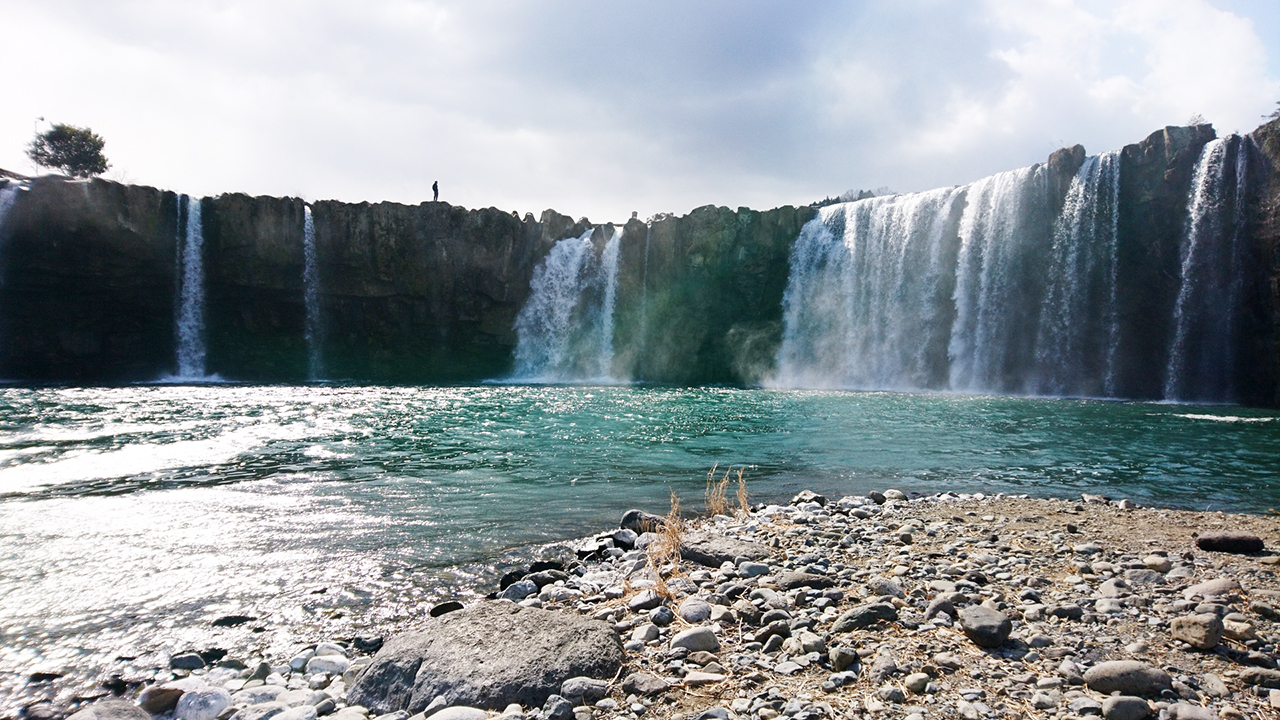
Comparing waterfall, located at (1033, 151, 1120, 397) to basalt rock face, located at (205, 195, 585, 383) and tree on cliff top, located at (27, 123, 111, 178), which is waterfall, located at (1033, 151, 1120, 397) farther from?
tree on cliff top, located at (27, 123, 111, 178)

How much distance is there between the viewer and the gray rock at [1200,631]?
3736 millimetres

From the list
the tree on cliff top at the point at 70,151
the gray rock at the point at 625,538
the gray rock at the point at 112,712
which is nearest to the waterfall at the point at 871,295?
the gray rock at the point at 625,538

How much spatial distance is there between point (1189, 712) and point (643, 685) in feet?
8.31

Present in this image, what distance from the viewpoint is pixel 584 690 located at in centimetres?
373

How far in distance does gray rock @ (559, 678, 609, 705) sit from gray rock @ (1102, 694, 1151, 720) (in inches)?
94.6

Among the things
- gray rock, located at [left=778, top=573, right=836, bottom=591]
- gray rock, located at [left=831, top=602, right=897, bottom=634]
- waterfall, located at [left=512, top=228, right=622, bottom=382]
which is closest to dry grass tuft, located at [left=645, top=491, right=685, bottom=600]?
gray rock, located at [left=778, top=573, right=836, bottom=591]

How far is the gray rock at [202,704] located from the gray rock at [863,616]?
3.70m

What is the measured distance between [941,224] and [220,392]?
38.6m

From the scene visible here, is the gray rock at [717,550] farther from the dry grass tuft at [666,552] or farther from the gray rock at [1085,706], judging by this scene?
the gray rock at [1085,706]

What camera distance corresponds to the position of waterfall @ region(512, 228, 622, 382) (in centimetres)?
5094

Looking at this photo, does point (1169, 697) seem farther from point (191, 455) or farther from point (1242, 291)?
point (1242, 291)

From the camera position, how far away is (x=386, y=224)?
4844 centimetres

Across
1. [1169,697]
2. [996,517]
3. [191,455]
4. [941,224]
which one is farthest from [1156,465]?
[941,224]

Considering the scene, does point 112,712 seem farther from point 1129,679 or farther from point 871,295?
point 871,295
